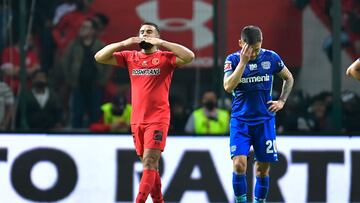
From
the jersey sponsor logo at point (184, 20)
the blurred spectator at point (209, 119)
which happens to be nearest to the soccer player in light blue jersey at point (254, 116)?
the blurred spectator at point (209, 119)

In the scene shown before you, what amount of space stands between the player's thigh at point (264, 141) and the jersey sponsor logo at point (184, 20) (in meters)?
4.03

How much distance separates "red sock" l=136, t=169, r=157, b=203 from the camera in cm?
1160

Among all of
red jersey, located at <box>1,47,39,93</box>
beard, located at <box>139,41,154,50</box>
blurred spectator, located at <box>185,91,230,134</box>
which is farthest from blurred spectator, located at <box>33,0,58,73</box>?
beard, located at <box>139,41,154,50</box>

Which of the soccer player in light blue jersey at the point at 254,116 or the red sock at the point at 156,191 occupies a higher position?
the soccer player in light blue jersey at the point at 254,116

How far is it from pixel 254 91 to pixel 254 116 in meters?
0.26

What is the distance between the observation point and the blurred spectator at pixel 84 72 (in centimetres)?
1589

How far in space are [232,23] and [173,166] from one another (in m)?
2.14

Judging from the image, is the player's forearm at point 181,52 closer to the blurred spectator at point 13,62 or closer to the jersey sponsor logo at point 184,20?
the jersey sponsor logo at point 184,20

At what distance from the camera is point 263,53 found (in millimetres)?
12078

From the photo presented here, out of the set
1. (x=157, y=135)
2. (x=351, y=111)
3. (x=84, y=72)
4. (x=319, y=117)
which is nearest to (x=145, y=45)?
(x=157, y=135)

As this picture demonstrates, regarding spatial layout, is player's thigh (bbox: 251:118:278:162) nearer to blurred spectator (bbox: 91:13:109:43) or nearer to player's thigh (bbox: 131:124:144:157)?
player's thigh (bbox: 131:124:144:157)

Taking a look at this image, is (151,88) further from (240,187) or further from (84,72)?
(84,72)

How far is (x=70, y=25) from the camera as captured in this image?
52.5 feet

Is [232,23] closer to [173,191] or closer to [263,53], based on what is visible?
[173,191]
